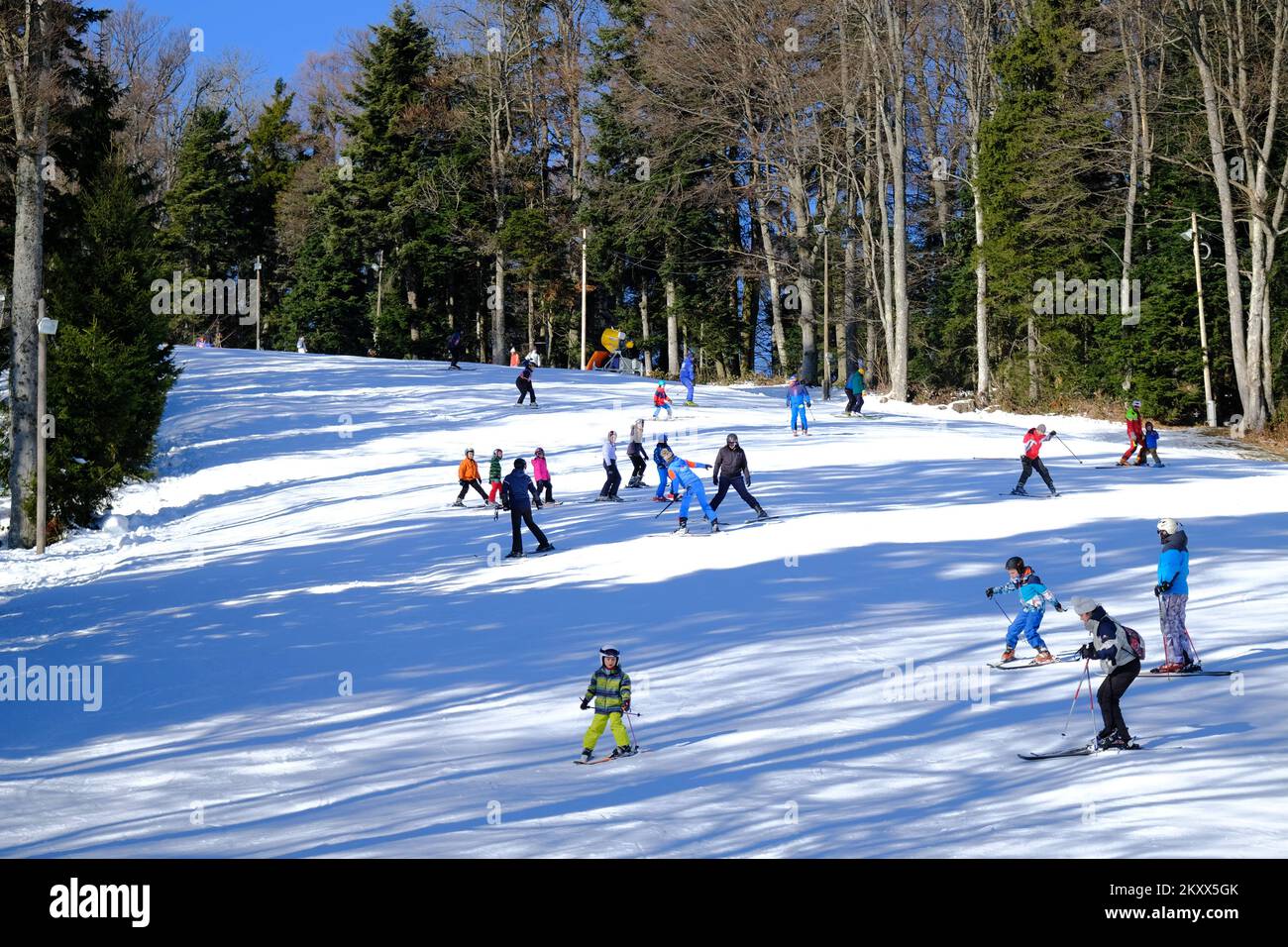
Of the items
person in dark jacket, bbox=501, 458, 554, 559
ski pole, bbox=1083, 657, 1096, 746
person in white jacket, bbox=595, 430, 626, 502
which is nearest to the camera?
ski pole, bbox=1083, 657, 1096, 746

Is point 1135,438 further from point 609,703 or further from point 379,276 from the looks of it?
point 379,276

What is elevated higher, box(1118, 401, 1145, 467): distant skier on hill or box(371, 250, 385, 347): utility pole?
box(371, 250, 385, 347): utility pole

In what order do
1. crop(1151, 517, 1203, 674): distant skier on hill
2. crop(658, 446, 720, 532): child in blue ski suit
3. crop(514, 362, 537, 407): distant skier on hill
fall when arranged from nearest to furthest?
crop(1151, 517, 1203, 674): distant skier on hill < crop(658, 446, 720, 532): child in blue ski suit < crop(514, 362, 537, 407): distant skier on hill

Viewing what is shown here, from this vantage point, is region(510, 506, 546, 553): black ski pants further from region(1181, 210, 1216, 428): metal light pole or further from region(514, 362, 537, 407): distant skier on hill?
region(1181, 210, 1216, 428): metal light pole

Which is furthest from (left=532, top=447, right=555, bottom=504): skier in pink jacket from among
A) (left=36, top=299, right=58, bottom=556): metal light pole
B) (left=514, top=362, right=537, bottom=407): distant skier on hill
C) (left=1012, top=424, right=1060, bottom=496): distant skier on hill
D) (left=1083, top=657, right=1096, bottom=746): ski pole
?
(left=1083, top=657, right=1096, bottom=746): ski pole

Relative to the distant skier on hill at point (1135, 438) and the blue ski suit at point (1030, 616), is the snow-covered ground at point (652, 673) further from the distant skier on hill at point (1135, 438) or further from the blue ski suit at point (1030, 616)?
the distant skier on hill at point (1135, 438)

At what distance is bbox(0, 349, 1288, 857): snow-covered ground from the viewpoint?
28.5ft

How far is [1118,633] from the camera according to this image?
9977mm

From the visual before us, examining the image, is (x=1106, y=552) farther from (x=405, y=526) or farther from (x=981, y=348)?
(x=981, y=348)

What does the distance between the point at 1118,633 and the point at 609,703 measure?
4360 millimetres

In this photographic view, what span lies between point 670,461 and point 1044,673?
8644mm

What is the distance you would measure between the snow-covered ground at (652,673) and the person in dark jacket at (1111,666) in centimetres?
23

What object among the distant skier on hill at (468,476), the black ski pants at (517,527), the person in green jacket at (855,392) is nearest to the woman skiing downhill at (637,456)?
the distant skier on hill at (468,476)

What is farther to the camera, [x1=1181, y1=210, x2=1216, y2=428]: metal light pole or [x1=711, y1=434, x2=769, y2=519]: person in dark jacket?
[x1=1181, y1=210, x2=1216, y2=428]: metal light pole
